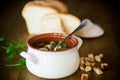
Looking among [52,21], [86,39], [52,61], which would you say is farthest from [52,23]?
[52,61]

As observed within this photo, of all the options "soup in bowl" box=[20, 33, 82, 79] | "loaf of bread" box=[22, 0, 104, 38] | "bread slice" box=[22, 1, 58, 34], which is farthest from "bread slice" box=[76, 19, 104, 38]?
"soup in bowl" box=[20, 33, 82, 79]

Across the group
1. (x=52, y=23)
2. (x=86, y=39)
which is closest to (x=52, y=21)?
(x=52, y=23)

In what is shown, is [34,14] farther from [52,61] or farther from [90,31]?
[52,61]

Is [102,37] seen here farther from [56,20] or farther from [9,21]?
[9,21]

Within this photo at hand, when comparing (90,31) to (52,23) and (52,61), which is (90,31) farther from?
(52,61)

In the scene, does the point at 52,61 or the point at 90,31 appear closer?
the point at 52,61

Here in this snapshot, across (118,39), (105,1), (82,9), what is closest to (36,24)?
(118,39)
